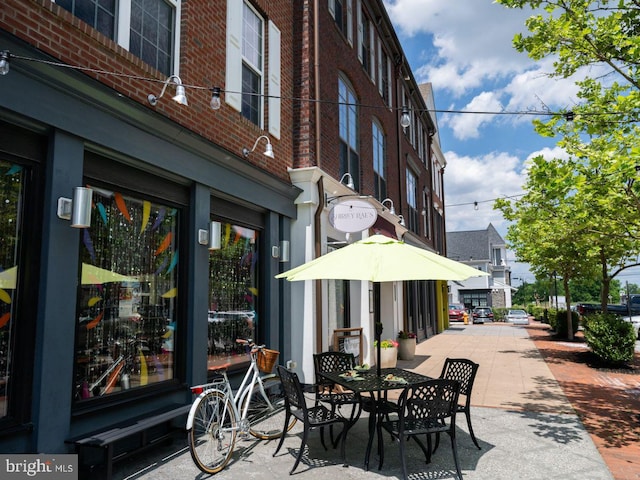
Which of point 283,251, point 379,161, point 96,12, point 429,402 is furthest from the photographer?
point 379,161

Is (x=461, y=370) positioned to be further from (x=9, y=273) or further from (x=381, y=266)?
(x=9, y=273)

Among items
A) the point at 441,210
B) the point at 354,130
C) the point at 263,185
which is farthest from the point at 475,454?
the point at 441,210

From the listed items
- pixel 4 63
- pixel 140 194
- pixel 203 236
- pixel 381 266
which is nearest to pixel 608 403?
pixel 381 266

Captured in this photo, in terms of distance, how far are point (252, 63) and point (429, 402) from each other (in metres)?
5.97

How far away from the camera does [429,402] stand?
4535mm

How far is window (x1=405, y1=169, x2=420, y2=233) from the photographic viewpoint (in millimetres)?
17837

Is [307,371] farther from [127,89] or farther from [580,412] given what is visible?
[127,89]

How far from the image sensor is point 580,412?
22.9ft

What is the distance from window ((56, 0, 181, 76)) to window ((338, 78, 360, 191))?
526 cm

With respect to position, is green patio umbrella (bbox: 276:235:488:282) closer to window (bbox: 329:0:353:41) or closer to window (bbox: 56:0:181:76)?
window (bbox: 56:0:181:76)

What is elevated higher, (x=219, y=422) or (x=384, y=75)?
(x=384, y=75)

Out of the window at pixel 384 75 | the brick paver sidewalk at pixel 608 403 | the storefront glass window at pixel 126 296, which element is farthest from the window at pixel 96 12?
the window at pixel 384 75

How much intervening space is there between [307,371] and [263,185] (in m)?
3.37

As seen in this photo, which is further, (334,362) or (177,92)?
(334,362)
